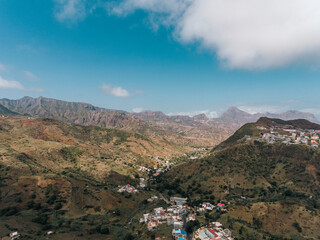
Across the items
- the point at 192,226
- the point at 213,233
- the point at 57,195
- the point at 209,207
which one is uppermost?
the point at 57,195

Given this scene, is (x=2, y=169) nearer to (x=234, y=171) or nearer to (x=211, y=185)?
(x=211, y=185)

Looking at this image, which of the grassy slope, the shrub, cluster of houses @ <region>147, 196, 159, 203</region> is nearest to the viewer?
the grassy slope

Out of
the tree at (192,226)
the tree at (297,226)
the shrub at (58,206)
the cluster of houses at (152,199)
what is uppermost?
the shrub at (58,206)

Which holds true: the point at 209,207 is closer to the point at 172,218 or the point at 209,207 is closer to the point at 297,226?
the point at 172,218

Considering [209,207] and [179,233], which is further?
[209,207]

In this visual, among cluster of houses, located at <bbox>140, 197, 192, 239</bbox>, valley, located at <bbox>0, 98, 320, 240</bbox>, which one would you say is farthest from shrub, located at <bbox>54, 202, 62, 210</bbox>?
cluster of houses, located at <bbox>140, 197, 192, 239</bbox>

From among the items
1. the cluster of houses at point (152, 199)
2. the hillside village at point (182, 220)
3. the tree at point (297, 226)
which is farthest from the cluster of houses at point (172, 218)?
the tree at point (297, 226)

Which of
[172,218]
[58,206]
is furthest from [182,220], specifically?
[58,206]

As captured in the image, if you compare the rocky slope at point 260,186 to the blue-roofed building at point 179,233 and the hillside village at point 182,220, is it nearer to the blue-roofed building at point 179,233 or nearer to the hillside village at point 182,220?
the hillside village at point 182,220

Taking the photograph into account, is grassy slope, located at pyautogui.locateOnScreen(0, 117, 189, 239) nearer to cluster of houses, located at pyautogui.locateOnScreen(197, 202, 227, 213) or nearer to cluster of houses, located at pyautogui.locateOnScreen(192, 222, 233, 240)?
cluster of houses, located at pyautogui.locateOnScreen(192, 222, 233, 240)
